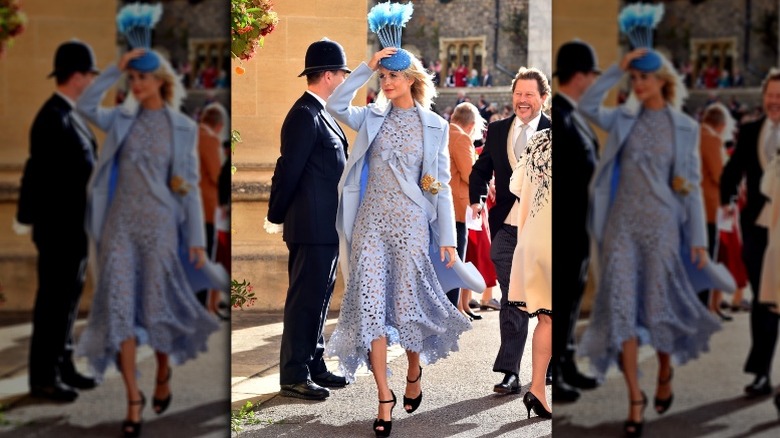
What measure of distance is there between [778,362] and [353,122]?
134 inches

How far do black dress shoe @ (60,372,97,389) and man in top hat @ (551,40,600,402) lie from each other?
1269 mm

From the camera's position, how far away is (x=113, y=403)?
3623 millimetres

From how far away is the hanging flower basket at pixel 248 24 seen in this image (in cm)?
724

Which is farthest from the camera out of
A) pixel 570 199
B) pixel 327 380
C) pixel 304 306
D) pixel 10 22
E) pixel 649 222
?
pixel 327 380

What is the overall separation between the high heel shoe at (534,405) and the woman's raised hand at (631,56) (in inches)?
123

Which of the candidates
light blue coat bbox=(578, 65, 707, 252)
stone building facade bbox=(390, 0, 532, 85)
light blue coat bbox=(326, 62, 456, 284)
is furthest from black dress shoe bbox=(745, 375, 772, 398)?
stone building facade bbox=(390, 0, 532, 85)

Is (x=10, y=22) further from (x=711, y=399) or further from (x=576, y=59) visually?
(x=711, y=399)

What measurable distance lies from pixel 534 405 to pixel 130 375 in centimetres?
315

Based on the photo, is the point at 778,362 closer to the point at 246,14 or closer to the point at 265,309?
the point at 246,14

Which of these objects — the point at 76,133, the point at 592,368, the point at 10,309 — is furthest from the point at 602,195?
the point at 10,309

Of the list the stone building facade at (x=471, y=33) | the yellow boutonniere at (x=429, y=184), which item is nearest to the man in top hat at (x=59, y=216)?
the yellow boutonniere at (x=429, y=184)

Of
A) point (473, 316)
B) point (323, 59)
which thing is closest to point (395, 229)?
point (323, 59)

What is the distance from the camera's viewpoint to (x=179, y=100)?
363 cm

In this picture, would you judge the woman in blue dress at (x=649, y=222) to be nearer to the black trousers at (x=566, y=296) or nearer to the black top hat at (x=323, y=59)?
the black trousers at (x=566, y=296)
